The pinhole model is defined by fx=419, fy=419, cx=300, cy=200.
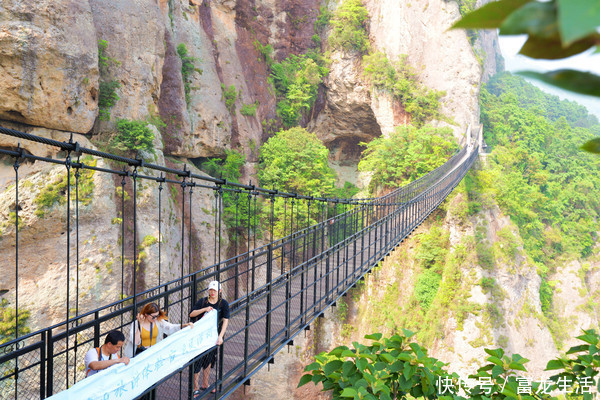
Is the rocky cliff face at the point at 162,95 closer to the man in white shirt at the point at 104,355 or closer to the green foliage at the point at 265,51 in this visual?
the green foliage at the point at 265,51

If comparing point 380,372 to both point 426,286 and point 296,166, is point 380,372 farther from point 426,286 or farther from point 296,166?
point 296,166

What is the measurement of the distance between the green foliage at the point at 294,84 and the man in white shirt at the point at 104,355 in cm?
1283

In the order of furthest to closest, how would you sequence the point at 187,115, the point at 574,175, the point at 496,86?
the point at 496,86 < the point at 574,175 < the point at 187,115

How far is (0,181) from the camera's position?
20.2ft

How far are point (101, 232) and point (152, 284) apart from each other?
139cm

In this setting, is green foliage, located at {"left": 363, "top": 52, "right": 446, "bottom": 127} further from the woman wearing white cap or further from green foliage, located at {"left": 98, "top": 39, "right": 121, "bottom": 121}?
the woman wearing white cap

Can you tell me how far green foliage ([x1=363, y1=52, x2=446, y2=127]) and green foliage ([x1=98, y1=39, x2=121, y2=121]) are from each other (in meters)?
9.04

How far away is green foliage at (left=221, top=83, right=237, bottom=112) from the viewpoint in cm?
1238

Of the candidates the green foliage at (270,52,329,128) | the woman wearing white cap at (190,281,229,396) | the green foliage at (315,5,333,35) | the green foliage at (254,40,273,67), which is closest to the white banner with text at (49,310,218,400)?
the woman wearing white cap at (190,281,229,396)

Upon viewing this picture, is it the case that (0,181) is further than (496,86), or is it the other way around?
(496,86)

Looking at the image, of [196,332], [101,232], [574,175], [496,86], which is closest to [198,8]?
[101,232]

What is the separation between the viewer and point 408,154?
495 inches

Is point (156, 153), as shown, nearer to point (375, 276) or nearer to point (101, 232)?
point (101, 232)

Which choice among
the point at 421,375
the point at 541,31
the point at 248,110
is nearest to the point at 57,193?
the point at 421,375
